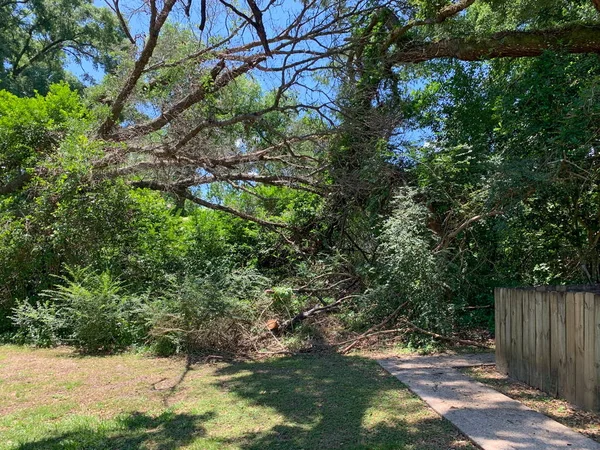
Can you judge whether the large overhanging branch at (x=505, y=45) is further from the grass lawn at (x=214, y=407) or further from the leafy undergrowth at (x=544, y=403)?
the grass lawn at (x=214, y=407)

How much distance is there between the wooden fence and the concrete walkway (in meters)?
0.49

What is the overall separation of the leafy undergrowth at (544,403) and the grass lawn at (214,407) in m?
1.06

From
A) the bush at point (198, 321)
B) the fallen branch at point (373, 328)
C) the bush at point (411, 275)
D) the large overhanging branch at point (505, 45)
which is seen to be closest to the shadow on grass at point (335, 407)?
the fallen branch at point (373, 328)

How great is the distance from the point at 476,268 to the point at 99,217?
8028 mm

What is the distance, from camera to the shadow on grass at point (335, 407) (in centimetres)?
389

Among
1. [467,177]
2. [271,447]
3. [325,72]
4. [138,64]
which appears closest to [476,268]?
[467,177]

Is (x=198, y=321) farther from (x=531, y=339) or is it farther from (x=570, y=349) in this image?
(x=570, y=349)

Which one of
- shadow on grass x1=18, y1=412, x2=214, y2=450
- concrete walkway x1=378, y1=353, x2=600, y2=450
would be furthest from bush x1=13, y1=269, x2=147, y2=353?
concrete walkway x1=378, y1=353, x2=600, y2=450

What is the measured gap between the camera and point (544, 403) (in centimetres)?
471

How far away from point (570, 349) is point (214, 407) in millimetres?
3688

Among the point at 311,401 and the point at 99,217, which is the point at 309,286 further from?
the point at 311,401

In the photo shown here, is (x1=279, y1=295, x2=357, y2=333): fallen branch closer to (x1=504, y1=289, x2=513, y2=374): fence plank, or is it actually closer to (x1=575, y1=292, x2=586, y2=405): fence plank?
(x1=504, y1=289, x2=513, y2=374): fence plank

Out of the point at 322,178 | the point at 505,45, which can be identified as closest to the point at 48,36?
the point at 322,178

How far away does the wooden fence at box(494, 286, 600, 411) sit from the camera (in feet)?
14.1
